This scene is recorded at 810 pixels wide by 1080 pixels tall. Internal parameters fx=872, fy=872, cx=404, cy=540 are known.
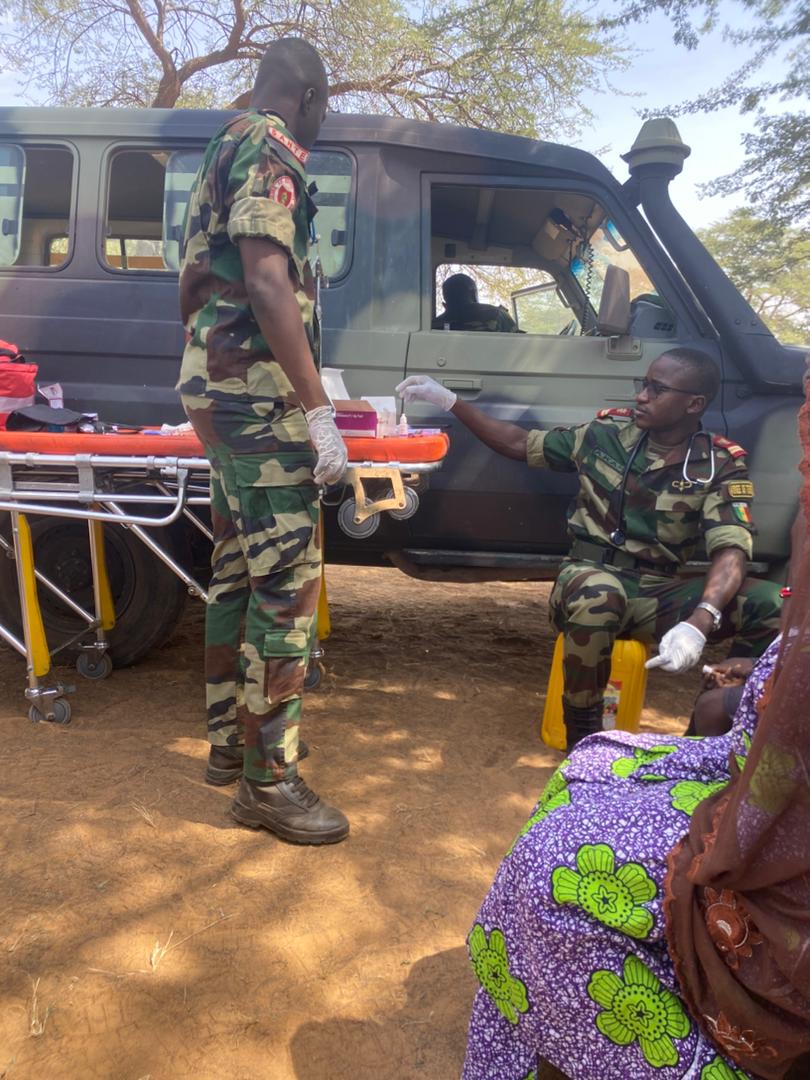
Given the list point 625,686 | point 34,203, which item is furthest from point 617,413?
point 34,203

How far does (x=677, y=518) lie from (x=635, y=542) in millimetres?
157

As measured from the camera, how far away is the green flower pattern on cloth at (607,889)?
3.70ft

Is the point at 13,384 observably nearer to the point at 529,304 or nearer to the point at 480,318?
the point at 480,318

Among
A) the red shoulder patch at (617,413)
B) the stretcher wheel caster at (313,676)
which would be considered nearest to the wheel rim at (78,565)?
the stretcher wheel caster at (313,676)

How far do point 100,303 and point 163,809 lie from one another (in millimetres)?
1842

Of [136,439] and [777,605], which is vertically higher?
[136,439]

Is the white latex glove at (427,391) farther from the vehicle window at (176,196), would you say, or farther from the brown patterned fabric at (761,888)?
the brown patterned fabric at (761,888)

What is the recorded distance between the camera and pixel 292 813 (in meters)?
2.29

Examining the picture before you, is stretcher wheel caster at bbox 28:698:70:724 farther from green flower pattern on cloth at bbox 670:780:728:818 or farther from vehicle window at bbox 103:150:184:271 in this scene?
green flower pattern on cloth at bbox 670:780:728:818

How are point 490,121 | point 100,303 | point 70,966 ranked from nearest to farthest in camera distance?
point 70,966 < point 100,303 < point 490,121

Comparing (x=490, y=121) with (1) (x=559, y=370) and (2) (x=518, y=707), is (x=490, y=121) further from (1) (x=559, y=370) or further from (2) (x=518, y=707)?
(2) (x=518, y=707)

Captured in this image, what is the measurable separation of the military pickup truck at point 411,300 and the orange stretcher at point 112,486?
0.31 meters

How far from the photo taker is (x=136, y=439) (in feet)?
8.36

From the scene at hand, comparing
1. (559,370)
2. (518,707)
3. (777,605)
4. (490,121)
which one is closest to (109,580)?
(518,707)
